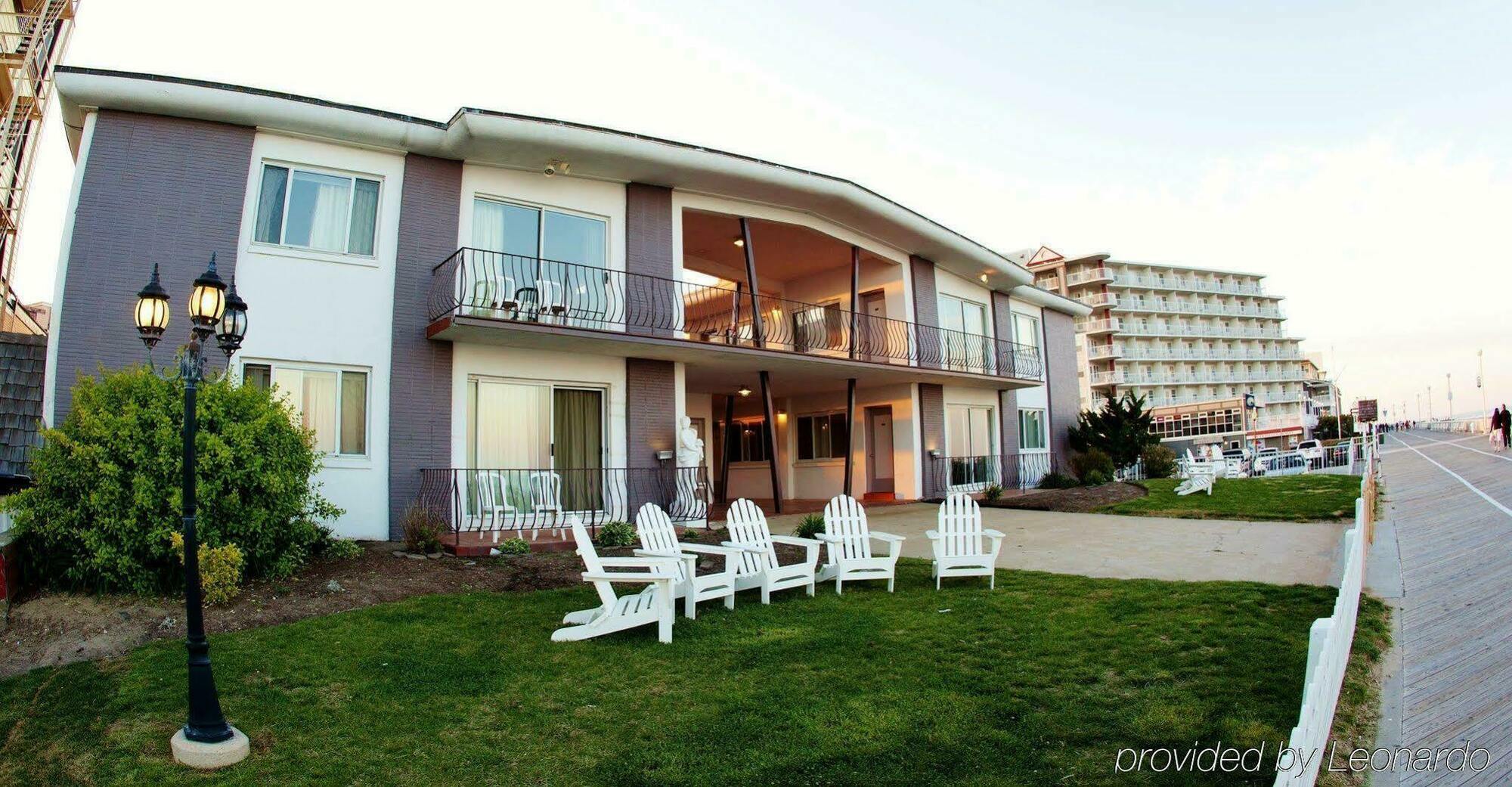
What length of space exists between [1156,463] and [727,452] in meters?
13.7

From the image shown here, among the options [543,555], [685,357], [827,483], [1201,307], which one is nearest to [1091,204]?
[1201,307]

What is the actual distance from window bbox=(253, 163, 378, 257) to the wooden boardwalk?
11820 millimetres

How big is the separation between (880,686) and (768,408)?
32.9 ft

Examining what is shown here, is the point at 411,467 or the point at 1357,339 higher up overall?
the point at 1357,339

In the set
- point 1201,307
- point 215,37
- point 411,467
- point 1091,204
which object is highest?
point 1091,204

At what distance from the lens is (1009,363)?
21422mm

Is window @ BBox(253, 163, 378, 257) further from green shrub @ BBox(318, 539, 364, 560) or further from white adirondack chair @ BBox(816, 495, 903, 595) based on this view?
white adirondack chair @ BBox(816, 495, 903, 595)

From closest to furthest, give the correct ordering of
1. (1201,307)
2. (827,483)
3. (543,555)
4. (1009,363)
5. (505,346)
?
(543,555)
(505,346)
(827,483)
(1009,363)
(1201,307)

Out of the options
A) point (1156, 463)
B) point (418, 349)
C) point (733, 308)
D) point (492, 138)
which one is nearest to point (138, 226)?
point (418, 349)

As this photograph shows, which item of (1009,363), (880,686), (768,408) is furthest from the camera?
(1009,363)

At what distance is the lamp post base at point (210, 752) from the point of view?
3.90 m

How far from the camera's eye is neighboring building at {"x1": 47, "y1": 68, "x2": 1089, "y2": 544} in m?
9.88

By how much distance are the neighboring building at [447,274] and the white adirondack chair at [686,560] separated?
14.7 ft

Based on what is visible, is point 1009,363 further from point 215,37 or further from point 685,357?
point 215,37
